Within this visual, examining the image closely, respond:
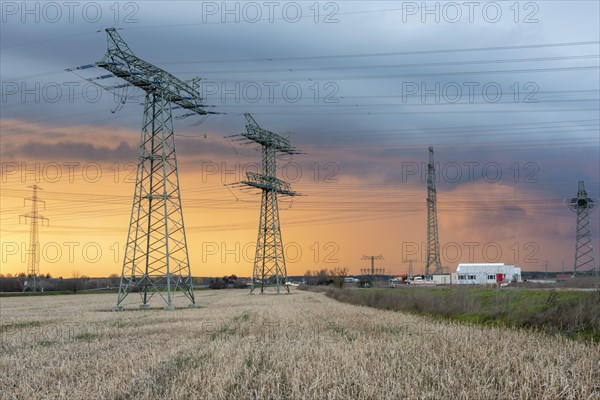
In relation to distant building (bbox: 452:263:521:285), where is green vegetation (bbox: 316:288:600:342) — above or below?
above

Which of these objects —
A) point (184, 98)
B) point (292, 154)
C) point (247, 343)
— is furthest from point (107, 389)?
point (292, 154)

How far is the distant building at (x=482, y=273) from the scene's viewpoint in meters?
125

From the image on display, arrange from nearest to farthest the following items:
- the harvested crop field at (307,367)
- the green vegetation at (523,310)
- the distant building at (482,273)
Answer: the harvested crop field at (307,367)
the green vegetation at (523,310)
the distant building at (482,273)

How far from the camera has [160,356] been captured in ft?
52.9

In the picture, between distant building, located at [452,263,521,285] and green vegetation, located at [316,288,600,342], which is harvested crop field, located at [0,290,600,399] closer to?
green vegetation, located at [316,288,600,342]

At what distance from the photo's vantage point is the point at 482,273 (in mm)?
126562

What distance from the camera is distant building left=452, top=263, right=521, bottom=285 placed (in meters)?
125

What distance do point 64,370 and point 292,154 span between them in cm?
7806

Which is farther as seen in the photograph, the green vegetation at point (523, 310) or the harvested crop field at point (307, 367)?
the green vegetation at point (523, 310)

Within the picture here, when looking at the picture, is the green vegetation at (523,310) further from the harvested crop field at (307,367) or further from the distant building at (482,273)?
the distant building at (482,273)

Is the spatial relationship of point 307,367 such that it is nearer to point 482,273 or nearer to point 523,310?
point 523,310

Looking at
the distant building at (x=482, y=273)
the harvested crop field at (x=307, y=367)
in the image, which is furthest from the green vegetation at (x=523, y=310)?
the distant building at (x=482, y=273)

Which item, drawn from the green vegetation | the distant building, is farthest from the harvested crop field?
the distant building

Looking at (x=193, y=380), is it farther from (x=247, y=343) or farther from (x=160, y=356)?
(x=247, y=343)
